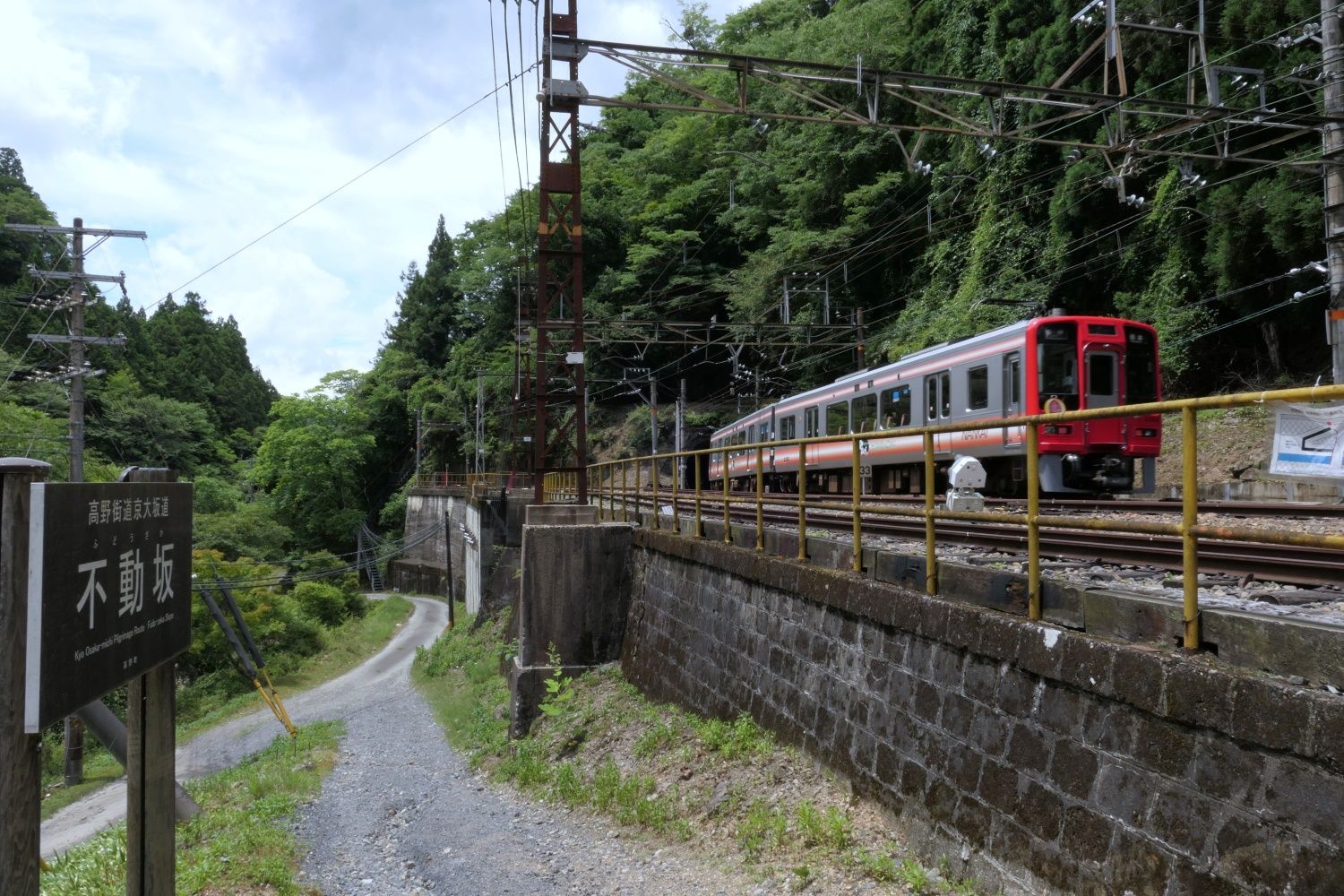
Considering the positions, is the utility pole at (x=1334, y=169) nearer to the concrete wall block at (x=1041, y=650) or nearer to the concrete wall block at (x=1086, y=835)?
the concrete wall block at (x=1041, y=650)

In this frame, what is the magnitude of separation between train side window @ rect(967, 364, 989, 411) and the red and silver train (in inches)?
0.6

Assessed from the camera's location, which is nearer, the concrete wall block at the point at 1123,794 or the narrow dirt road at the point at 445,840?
the concrete wall block at the point at 1123,794

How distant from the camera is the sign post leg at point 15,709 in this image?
99.2 inches

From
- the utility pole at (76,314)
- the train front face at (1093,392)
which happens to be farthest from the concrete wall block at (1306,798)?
the utility pole at (76,314)

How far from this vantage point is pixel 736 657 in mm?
8984

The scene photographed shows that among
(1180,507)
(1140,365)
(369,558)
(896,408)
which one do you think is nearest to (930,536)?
(1180,507)

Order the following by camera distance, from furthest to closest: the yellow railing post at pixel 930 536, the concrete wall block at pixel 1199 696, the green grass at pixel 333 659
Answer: the green grass at pixel 333 659 → the yellow railing post at pixel 930 536 → the concrete wall block at pixel 1199 696

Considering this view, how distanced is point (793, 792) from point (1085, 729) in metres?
3.17

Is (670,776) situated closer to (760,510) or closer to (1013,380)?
(760,510)

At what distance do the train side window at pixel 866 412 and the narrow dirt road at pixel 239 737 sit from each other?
49.0 feet

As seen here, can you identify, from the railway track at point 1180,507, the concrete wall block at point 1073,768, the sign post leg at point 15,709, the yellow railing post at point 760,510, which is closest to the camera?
the sign post leg at point 15,709

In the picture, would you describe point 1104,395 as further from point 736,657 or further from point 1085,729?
point 1085,729

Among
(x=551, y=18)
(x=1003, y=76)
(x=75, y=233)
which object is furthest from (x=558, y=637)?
(x=1003, y=76)

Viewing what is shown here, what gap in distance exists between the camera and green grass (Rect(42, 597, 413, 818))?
20.9 metres
